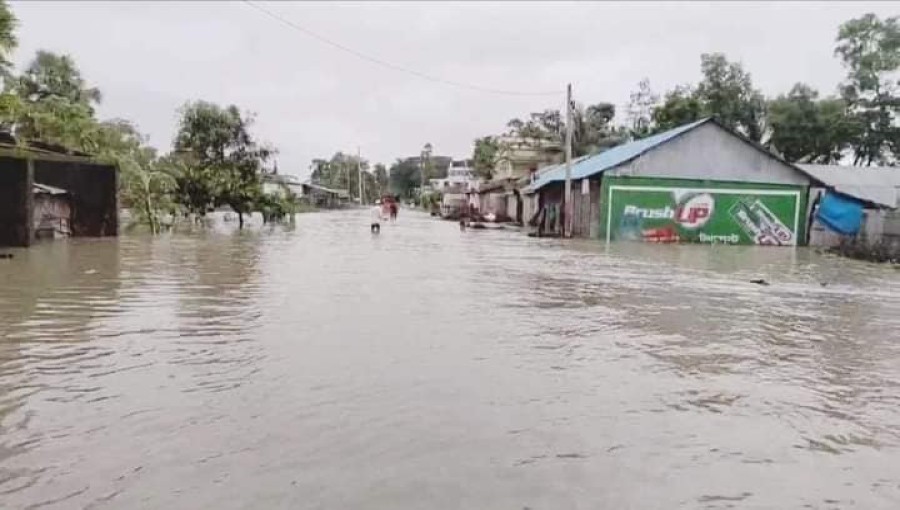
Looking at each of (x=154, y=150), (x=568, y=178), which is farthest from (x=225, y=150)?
(x=568, y=178)

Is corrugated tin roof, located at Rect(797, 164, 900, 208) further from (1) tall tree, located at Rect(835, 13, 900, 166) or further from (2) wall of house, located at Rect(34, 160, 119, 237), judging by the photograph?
(2) wall of house, located at Rect(34, 160, 119, 237)

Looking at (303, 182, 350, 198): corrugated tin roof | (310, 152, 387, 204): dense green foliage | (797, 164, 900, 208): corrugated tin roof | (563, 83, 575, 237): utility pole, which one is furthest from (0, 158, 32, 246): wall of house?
(310, 152, 387, 204): dense green foliage

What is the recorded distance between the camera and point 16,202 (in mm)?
18531

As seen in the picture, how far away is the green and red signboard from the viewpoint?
91.9ft

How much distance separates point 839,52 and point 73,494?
152 feet

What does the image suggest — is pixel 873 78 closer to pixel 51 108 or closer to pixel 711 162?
pixel 711 162

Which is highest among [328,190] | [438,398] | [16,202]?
[328,190]

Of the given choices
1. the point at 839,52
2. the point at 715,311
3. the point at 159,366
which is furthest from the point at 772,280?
the point at 839,52

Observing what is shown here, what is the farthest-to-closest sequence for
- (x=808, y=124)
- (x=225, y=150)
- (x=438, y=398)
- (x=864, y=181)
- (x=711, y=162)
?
(x=808, y=124) < (x=225, y=150) < (x=864, y=181) < (x=711, y=162) < (x=438, y=398)

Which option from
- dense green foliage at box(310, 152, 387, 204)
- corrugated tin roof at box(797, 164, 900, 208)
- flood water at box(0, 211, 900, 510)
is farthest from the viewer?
dense green foliage at box(310, 152, 387, 204)

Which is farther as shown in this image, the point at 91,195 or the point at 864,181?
the point at 864,181

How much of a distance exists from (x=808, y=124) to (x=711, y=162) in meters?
15.9

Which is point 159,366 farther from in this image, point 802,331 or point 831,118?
point 831,118

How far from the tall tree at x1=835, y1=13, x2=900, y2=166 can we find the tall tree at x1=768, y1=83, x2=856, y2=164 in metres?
0.89
